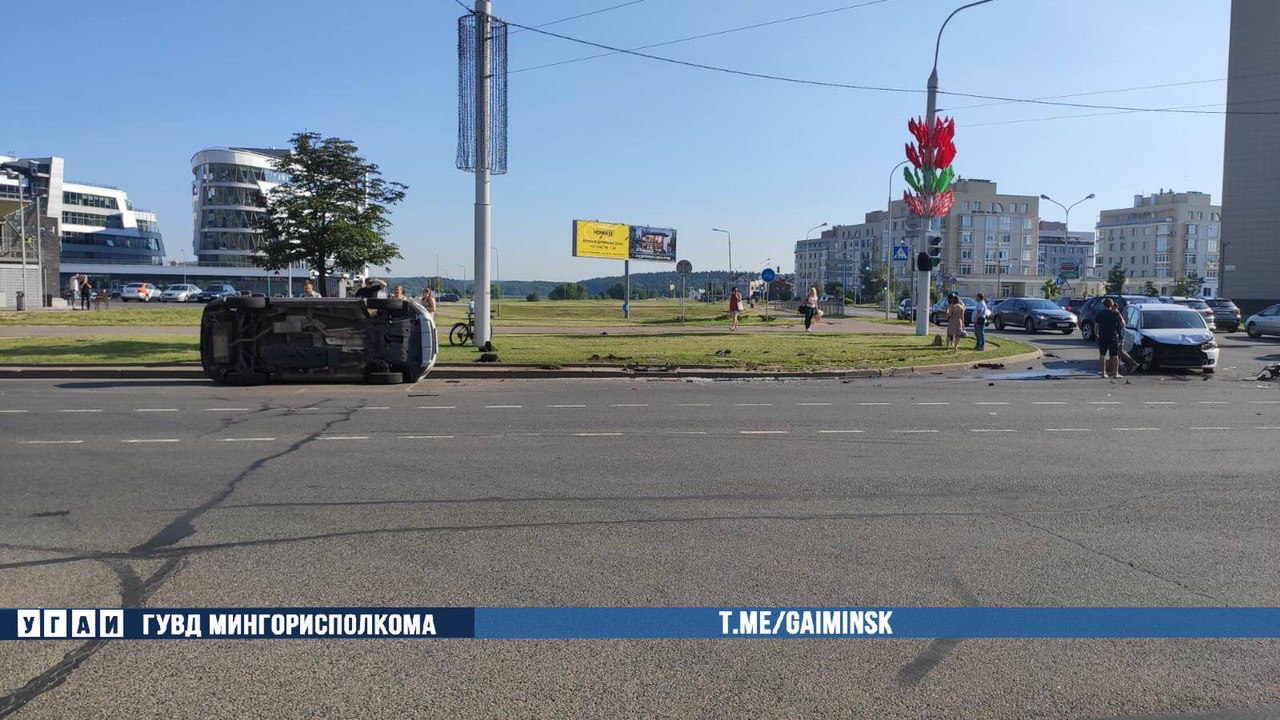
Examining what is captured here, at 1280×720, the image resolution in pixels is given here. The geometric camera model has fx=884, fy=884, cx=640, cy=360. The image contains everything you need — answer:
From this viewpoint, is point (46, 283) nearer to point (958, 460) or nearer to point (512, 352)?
point (512, 352)

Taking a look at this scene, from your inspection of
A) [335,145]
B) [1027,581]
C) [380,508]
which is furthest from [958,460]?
[335,145]

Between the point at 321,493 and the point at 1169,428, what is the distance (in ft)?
34.6

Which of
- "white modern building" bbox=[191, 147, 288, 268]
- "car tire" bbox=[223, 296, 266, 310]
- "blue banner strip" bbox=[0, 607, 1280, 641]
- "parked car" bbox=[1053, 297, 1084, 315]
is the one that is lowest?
"blue banner strip" bbox=[0, 607, 1280, 641]

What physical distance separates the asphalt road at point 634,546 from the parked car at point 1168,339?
8679mm

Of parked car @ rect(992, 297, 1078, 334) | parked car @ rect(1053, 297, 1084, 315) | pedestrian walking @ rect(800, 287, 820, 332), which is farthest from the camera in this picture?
parked car @ rect(1053, 297, 1084, 315)

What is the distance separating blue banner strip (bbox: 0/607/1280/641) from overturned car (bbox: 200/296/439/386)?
11709 millimetres

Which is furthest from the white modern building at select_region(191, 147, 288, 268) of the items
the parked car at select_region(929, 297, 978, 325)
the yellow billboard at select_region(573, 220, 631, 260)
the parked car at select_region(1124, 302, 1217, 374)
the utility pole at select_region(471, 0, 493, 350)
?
the parked car at select_region(1124, 302, 1217, 374)

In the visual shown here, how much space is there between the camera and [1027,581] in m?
5.18

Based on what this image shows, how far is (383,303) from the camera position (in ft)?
51.9

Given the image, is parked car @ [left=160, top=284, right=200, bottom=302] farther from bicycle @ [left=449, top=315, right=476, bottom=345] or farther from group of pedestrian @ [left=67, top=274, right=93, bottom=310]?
bicycle @ [left=449, top=315, right=476, bottom=345]

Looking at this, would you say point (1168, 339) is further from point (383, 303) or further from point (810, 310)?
point (383, 303)

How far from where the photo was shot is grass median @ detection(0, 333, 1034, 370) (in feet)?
65.5

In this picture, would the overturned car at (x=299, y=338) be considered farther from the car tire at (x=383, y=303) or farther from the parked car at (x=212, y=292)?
the parked car at (x=212, y=292)

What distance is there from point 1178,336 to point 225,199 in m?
123
